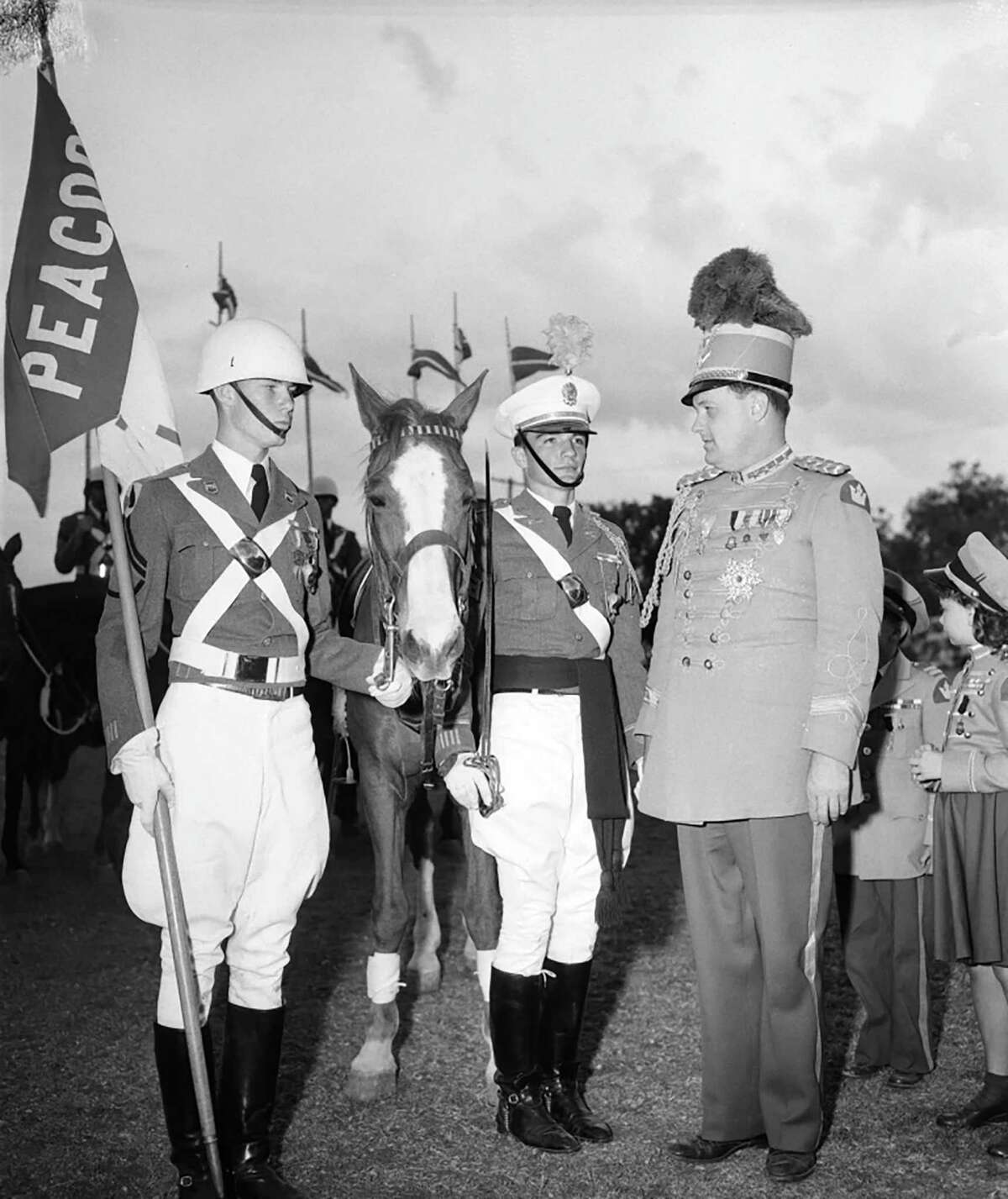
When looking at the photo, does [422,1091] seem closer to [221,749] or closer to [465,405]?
[221,749]

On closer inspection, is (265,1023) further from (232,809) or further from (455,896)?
(455,896)

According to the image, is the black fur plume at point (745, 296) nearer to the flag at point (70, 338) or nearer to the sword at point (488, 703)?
the sword at point (488, 703)

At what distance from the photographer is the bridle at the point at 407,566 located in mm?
3826

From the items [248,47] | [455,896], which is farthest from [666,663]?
[248,47]

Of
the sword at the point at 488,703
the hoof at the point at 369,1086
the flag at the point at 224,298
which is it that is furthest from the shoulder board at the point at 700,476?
the flag at the point at 224,298

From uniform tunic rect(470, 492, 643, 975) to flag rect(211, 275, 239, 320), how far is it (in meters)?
6.59

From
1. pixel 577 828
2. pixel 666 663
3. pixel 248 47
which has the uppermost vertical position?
pixel 248 47

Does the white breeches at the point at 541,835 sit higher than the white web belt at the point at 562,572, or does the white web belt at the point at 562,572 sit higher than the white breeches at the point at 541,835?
the white web belt at the point at 562,572

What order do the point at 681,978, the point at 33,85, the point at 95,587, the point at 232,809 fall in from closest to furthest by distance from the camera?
1. the point at 232,809
2. the point at 33,85
3. the point at 681,978
4. the point at 95,587

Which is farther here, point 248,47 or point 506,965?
point 248,47

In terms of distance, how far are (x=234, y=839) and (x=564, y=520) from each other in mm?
1663

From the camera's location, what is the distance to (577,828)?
4.32 meters

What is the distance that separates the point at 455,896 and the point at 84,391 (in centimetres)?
516

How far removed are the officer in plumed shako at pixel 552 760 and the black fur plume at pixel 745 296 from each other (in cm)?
72
